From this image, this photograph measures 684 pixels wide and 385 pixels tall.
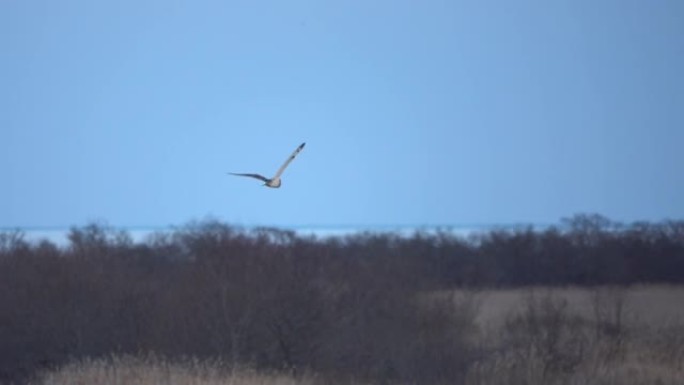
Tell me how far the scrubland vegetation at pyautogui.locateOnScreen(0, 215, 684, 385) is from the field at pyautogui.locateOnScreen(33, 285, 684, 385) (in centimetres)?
5

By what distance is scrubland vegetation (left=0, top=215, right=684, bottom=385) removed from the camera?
23.8 metres

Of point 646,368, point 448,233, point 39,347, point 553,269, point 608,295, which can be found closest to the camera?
point 646,368

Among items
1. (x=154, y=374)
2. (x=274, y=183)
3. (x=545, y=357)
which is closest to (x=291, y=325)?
(x=154, y=374)

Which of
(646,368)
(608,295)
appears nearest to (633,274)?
(608,295)

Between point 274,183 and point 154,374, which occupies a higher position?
point 274,183

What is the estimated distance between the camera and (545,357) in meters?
24.1

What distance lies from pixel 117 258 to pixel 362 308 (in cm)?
847

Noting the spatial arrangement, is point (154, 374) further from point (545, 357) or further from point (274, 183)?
point (274, 183)

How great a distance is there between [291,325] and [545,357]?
A: 632 cm

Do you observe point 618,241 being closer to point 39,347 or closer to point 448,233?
point 448,233

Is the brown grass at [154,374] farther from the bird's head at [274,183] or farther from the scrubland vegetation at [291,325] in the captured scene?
the bird's head at [274,183]

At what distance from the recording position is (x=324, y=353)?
27.1 m

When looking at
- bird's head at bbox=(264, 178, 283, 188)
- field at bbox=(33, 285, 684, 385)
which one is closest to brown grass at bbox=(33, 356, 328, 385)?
field at bbox=(33, 285, 684, 385)

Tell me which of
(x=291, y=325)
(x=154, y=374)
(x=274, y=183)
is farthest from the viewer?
(x=291, y=325)
